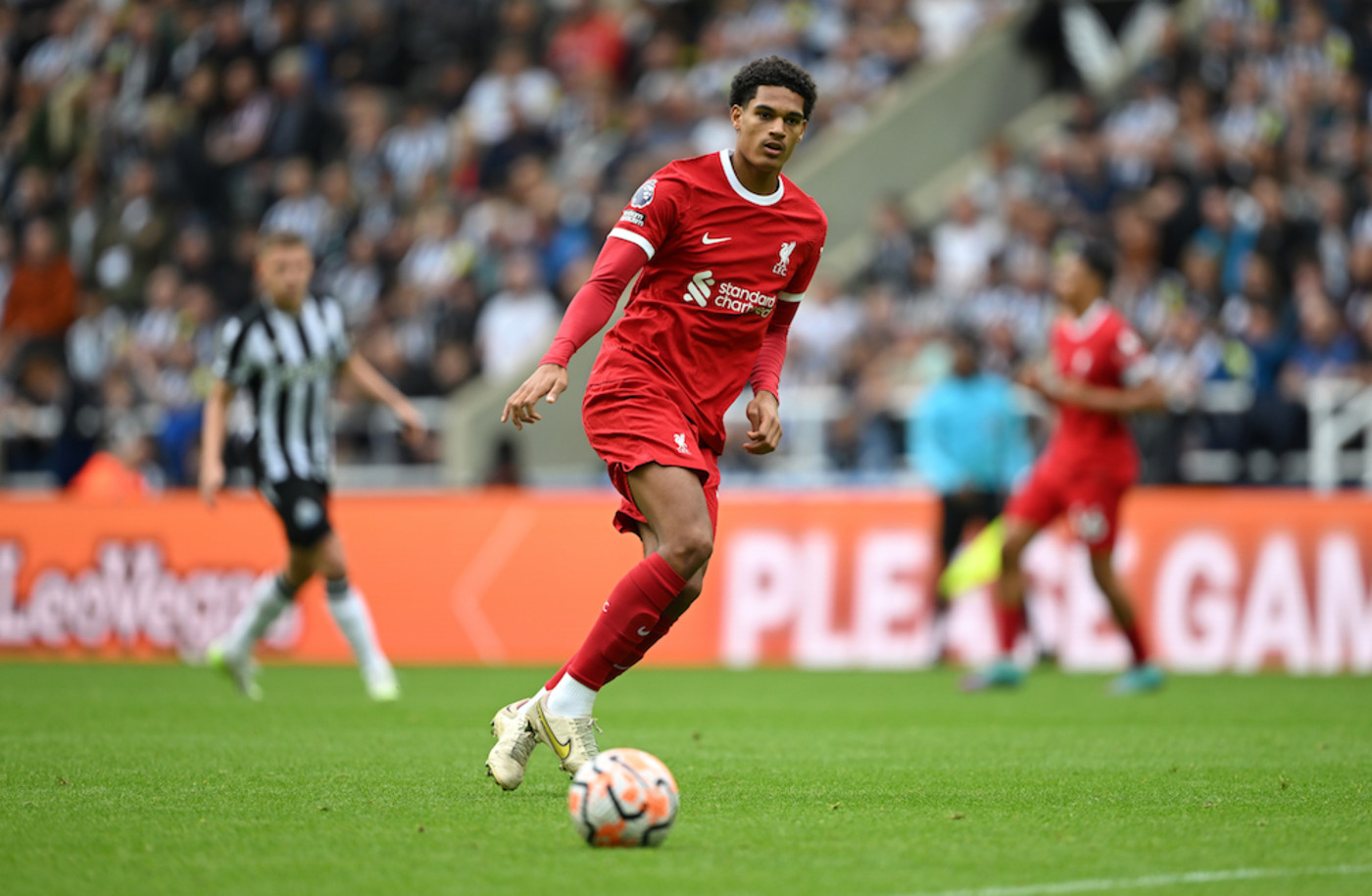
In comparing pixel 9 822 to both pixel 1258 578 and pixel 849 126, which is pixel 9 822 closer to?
pixel 1258 578

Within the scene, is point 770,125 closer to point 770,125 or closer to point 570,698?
point 770,125

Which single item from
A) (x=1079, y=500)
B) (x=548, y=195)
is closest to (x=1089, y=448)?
(x=1079, y=500)

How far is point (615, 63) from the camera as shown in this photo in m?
23.0

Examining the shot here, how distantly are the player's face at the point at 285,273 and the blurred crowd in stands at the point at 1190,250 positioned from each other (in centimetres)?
719

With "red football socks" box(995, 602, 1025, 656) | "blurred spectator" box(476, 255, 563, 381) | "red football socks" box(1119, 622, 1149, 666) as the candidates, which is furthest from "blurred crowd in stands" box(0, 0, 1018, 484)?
"red football socks" box(1119, 622, 1149, 666)

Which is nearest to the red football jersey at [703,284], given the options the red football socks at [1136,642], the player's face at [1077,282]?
the player's face at [1077,282]

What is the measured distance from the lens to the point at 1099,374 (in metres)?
12.1

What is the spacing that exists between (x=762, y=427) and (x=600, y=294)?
81cm

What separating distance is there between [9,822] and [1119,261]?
13050mm

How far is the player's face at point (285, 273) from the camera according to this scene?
1055 centimetres

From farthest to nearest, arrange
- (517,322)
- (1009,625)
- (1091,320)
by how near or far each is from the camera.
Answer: (517,322)
(1009,625)
(1091,320)

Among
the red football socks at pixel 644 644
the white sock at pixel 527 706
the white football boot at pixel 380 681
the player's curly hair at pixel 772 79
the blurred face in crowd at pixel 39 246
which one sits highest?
the blurred face in crowd at pixel 39 246

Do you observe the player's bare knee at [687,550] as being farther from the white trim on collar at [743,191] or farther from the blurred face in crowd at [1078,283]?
the blurred face in crowd at [1078,283]

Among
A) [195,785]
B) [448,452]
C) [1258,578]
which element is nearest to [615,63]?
[448,452]
